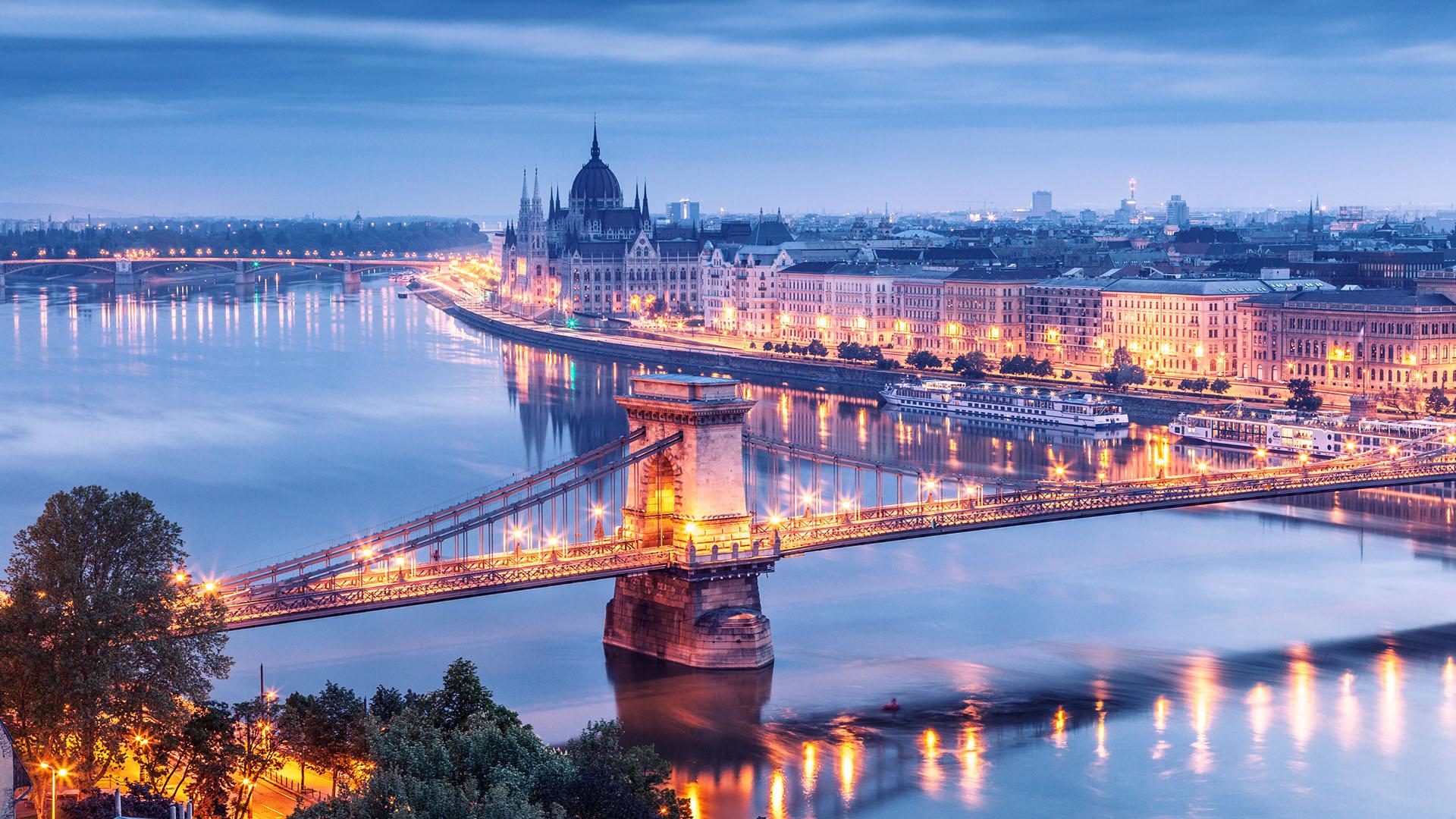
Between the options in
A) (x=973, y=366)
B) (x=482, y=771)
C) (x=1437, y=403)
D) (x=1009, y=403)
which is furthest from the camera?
(x=973, y=366)

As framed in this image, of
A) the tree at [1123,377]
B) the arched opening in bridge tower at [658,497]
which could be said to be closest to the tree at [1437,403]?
the tree at [1123,377]

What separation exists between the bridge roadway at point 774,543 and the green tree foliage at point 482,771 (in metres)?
3.51

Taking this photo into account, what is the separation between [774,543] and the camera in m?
22.6

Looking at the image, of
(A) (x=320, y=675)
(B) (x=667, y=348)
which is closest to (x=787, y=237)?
(B) (x=667, y=348)

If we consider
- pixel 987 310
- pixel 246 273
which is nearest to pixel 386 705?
pixel 987 310

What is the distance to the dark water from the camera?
19469mm

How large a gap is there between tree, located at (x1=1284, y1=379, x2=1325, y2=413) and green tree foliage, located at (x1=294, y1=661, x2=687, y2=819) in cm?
3203

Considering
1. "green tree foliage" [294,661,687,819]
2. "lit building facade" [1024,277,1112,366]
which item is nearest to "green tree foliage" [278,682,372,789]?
"green tree foliage" [294,661,687,819]

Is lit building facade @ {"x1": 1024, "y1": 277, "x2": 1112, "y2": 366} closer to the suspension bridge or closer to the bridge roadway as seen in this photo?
the bridge roadway

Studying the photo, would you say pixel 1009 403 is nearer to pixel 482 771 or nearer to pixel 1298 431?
pixel 1298 431

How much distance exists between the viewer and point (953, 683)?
22453mm

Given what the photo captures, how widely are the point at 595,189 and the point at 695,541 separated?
7323 centimetres

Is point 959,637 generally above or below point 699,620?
below

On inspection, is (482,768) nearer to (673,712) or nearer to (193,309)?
(673,712)
